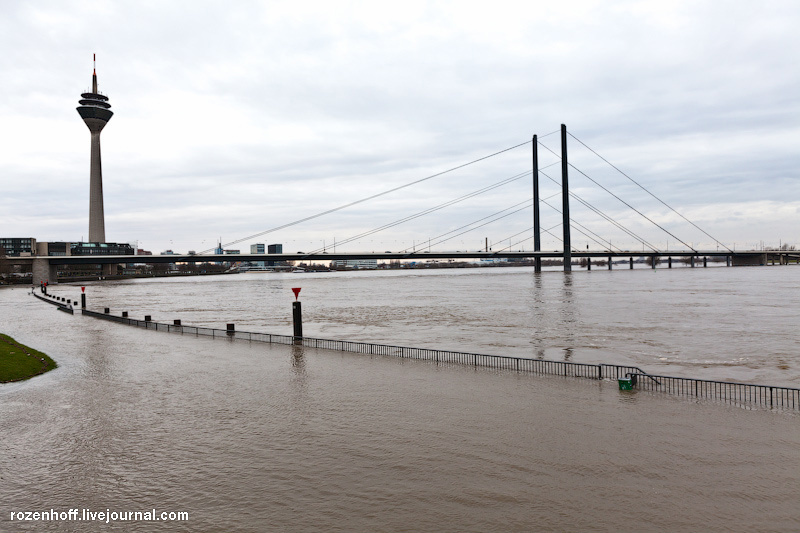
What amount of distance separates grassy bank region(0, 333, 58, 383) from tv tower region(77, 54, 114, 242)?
18541 centimetres

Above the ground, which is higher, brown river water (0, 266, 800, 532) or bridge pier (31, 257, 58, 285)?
bridge pier (31, 257, 58, 285)

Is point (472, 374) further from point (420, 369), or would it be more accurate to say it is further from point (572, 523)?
point (572, 523)

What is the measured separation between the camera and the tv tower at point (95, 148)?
18425cm

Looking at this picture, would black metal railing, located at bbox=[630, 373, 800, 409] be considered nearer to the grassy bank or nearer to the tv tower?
the grassy bank

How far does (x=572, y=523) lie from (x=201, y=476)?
688 centimetres

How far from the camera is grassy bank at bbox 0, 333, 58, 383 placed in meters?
19.0

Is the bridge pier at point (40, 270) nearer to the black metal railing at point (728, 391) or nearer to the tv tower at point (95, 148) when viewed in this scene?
the tv tower at point (95, 148)

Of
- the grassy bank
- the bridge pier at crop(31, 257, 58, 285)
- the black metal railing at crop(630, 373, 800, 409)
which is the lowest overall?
the black metal railing at crop(630, 373, 800, 409)

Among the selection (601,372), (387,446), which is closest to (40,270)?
(601,372)

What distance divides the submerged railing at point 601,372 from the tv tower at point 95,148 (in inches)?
7300

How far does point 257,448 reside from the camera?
38.4 feet

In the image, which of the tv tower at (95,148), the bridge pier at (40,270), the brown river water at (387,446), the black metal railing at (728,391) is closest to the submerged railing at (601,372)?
the black metal railing at (728,391)

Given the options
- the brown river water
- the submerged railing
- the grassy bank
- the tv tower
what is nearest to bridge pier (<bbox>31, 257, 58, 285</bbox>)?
the tv tower

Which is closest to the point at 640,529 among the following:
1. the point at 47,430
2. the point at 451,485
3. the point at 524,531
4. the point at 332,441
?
the point at 524,531
